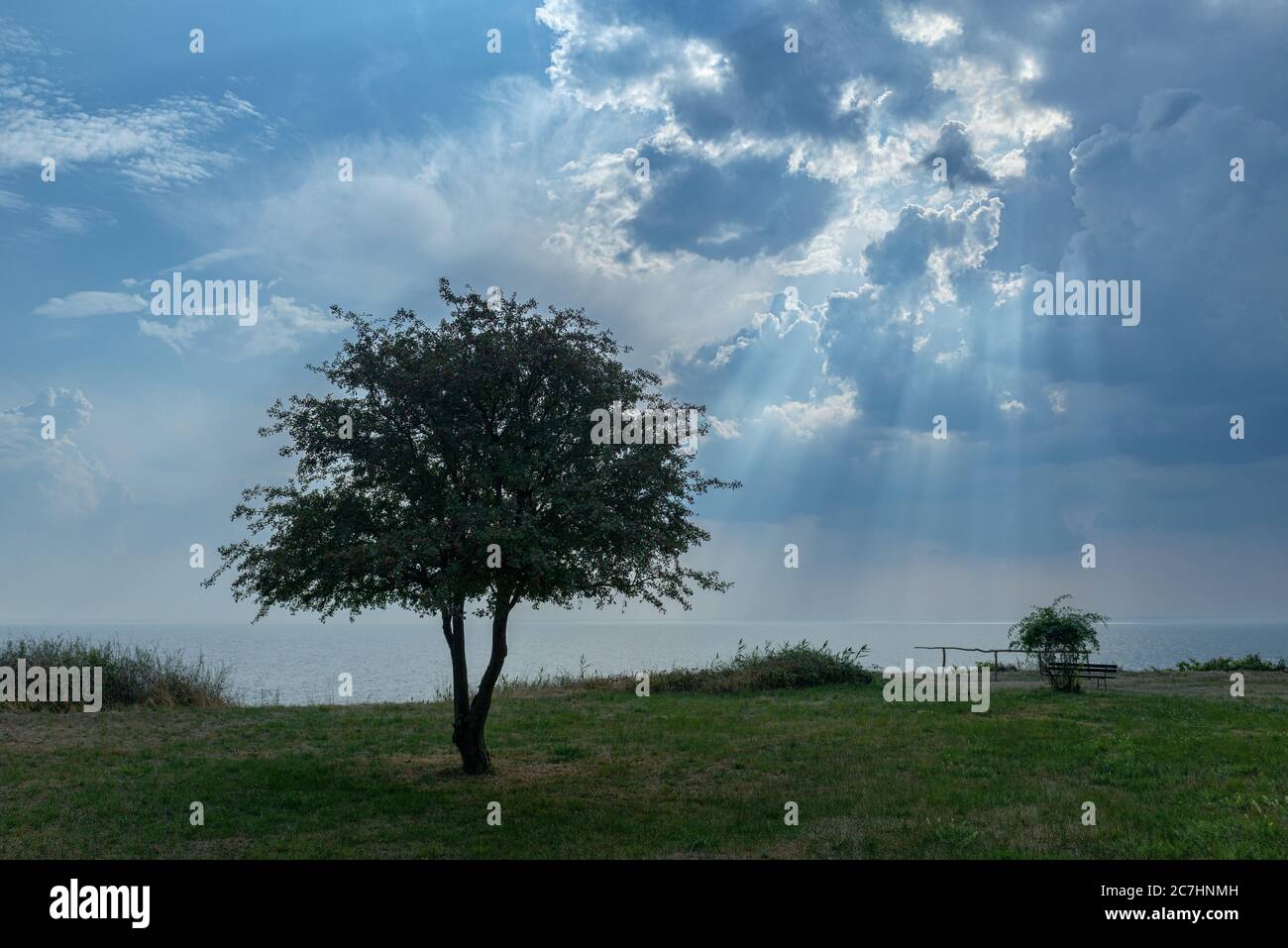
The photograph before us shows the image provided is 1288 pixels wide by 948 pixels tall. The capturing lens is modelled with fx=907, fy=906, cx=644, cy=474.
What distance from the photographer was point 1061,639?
104 ft

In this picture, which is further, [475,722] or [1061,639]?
[1061,639]

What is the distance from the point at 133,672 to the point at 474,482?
19.9m

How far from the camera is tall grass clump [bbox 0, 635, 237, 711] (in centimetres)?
2930

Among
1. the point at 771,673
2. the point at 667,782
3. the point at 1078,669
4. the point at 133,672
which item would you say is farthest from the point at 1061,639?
the point at 133,672

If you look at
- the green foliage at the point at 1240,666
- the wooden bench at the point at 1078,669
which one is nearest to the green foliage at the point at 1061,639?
the wooden bench at the point at 1078,669

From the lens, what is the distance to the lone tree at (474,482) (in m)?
15.8

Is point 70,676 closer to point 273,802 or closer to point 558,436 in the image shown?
point 273,802

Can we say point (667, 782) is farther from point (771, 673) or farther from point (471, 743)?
point (771, 673)

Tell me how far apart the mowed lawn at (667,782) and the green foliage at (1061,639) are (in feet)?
10.8

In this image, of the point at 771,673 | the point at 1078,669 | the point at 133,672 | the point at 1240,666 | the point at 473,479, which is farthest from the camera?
the point at 1240,666
